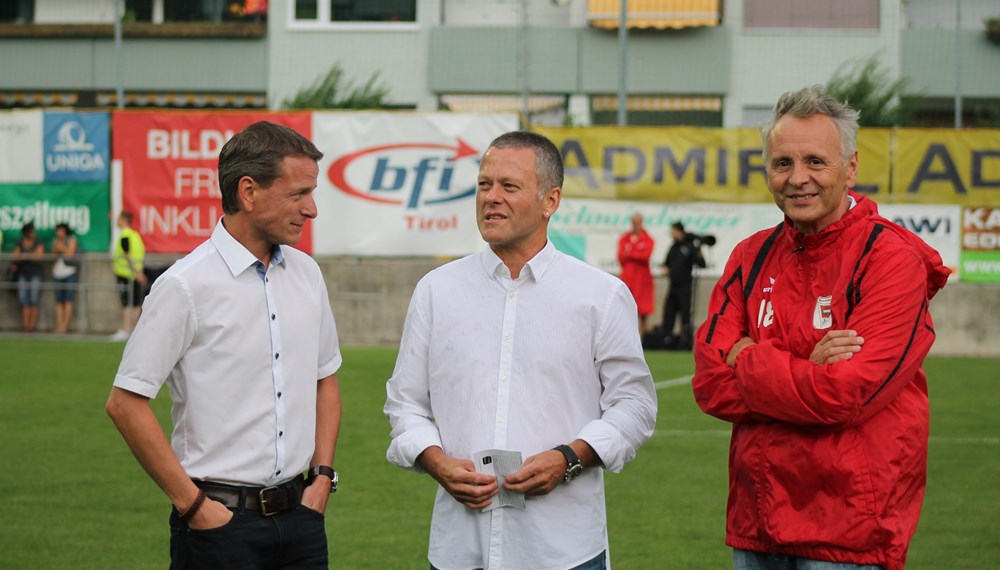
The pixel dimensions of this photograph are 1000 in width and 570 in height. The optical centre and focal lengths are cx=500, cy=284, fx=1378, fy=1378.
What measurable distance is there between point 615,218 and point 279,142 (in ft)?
64.3

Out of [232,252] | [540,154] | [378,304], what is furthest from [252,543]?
[378,304]

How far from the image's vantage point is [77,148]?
2444cm

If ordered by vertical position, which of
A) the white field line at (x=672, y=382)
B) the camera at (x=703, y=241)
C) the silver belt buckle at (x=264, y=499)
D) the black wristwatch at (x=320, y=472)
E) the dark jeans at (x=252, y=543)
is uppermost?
the camera at (x=703, y=241)

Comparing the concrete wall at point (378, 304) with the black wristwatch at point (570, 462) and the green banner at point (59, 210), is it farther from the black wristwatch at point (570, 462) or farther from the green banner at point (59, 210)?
the black wristwatch at point (570, 462)

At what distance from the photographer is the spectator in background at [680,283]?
22.1 meters

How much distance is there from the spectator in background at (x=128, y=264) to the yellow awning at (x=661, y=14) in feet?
47.2

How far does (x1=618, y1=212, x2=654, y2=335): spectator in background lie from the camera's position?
2216cm

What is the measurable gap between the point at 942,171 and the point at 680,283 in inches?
206

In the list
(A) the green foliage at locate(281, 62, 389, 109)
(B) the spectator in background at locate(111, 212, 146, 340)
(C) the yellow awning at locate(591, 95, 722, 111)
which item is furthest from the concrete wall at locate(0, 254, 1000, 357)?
(C) the yellow awning at locate(591, 95, 722, 111)

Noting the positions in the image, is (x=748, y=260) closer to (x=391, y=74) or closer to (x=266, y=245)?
(x=266, y=245)

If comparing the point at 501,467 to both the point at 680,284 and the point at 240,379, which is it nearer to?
the point at 240,379

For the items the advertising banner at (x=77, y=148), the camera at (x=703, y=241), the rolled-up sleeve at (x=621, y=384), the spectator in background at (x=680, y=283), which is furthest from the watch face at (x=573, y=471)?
the advertising banner at (x=77, y=148)

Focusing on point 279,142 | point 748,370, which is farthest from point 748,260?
point 279,142

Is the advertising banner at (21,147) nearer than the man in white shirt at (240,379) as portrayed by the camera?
No
